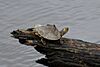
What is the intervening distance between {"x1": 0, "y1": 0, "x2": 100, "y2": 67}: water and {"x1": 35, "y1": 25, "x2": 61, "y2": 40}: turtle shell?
0.91 meters

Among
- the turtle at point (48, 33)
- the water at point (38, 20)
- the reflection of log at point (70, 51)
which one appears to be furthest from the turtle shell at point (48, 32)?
the water at point (38, 20)

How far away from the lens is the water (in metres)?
7.48

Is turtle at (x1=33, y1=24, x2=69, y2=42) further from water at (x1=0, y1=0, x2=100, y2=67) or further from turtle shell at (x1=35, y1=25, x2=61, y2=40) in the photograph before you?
water at (x1=0, y1=0, x2=100, y2=67)

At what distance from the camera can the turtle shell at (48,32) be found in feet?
19.7

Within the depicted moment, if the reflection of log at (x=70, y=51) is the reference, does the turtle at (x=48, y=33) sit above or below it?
above

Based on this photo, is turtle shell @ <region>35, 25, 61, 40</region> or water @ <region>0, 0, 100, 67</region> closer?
turtle shell @ <region>35, 25, 61, 40</region>

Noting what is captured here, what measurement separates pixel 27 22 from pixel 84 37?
6.57 feet

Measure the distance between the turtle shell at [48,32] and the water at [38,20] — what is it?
2.97ft

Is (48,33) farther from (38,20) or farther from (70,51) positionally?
(38,20)

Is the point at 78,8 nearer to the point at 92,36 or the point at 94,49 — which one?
the point at 92,36

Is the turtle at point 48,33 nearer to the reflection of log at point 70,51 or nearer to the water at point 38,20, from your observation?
the reflection of log at point 70,51

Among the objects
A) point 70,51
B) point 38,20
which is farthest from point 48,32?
point 38,20

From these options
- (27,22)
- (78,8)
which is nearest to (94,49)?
(27,22)

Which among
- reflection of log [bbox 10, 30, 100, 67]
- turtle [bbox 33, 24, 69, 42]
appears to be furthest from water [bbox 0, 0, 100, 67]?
turtle [bbox 33, 24, 69, 42]
